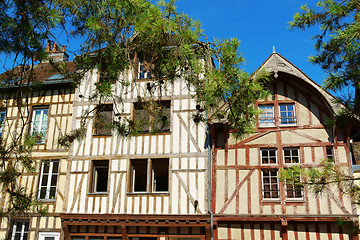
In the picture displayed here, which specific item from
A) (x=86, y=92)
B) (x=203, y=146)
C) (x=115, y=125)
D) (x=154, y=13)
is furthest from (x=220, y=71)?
(x=86, y=92)

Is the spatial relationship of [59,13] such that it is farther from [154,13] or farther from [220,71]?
[220,71]

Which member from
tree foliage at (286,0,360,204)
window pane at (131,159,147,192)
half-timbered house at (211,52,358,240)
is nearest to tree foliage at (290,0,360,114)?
tree foliage at (286,0,360,204)

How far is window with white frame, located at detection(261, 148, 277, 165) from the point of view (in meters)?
10.4

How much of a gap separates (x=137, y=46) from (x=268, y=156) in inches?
278

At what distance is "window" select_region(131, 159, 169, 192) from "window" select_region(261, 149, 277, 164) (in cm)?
283

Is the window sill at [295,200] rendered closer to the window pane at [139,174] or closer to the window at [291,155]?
the window at [291,155]

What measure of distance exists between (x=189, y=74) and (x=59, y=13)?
164cm

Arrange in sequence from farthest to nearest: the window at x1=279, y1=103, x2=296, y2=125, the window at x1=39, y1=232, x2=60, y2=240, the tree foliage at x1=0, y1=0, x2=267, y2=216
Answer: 1. the window at x1=39, y1=232, x2=60, y2=240
2. the window at x1=279, y1=103, x2=296, y2=125
3. the tree foliage at x1=0, y1=0, x2=267, y2=216

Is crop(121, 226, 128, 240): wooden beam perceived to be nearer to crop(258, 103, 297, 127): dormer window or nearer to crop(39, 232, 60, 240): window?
crop(39, 232, 60, 240): window

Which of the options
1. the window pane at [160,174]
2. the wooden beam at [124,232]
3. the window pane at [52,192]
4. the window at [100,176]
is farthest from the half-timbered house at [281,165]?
the window pane at [52,192]

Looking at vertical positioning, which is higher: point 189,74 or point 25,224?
point 189,74

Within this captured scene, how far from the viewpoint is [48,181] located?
1180 cm

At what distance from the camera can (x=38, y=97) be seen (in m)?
12.7

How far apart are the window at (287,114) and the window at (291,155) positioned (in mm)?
794
